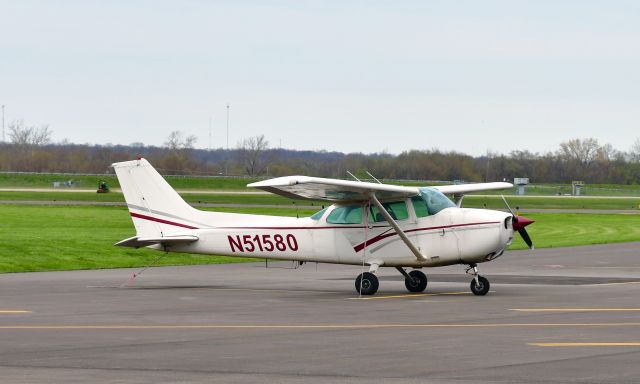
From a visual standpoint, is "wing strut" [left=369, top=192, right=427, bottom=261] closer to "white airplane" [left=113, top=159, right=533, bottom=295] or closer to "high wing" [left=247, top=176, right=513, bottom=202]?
"white airplane" [left=113, top=159, right=533, bottom=295]

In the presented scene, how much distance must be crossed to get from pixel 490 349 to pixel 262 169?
93.9 metres

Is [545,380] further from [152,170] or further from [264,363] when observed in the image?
[152,170]

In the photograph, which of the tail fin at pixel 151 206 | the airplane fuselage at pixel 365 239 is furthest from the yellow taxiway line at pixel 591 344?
the tail fin at pixel 151 206

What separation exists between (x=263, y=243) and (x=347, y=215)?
1.86m

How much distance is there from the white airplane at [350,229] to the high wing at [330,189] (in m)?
0.02

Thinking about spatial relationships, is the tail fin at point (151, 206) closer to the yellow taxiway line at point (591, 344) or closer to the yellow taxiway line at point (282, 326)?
the yellow taxiway line at point (282, 326)

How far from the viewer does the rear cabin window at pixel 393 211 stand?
77.4 feet

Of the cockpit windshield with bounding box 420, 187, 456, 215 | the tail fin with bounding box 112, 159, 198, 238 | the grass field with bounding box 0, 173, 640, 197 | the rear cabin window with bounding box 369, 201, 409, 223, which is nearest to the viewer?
the cockpit windshield with bounding box 420, 187, 456, 215

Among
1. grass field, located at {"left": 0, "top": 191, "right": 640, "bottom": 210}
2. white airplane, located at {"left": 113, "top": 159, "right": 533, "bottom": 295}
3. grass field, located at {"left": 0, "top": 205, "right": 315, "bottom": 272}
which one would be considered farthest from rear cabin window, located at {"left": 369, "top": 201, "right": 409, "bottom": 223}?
grass field, located at {"left": 0, "top": 191, "right": 640, "bottom": 210}

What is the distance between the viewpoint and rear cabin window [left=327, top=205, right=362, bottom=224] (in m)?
Answer: 23.9

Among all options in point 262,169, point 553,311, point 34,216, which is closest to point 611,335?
point 553,311

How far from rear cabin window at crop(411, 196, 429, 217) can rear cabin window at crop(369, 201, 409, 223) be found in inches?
7.5

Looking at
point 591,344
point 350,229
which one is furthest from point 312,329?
point 350,229

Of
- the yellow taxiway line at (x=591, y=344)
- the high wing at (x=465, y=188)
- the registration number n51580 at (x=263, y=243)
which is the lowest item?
the yellow taxiway line at (x=591, y=344)
